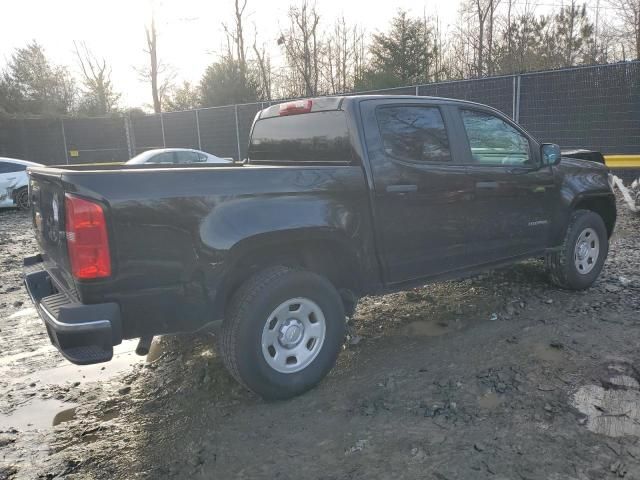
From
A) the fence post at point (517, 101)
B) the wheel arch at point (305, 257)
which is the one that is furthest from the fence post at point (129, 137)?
the wheel arch at point (305, 257)

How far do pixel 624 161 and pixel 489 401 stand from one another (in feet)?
29.3

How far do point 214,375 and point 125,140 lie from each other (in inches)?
868

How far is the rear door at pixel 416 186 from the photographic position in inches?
150

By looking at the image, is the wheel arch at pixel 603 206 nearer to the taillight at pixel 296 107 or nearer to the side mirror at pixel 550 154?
the side mirror at pixel 550 154

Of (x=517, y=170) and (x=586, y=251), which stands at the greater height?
(x=517, y=170)

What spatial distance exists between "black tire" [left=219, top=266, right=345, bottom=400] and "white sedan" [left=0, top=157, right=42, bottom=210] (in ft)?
37.8

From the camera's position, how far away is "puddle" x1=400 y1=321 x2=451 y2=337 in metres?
4.61

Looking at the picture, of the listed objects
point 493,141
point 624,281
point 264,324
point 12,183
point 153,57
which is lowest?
point 624,281

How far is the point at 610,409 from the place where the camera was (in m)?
3.22

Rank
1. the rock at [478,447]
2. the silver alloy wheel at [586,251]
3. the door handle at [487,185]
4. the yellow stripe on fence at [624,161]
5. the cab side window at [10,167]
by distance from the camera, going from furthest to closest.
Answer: the cab side window at [10,167] < the yellow stripe on fence at [624,161] < the silver alloy wheel at [586,251] < the door handle at [487,185] < the rock at [478,447]

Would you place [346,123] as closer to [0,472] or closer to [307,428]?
[307,428]

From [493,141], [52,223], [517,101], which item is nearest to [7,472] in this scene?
[52,223]

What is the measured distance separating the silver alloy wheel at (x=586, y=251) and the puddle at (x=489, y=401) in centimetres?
251

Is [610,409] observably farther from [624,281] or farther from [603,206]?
[603,206]
